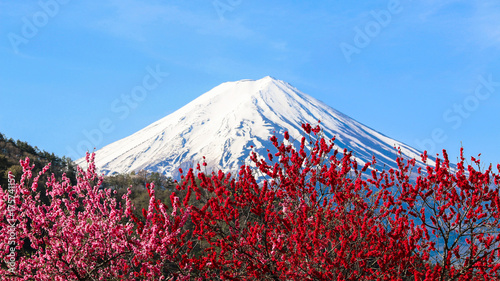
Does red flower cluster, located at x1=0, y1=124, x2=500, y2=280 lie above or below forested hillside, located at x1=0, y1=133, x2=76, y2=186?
below

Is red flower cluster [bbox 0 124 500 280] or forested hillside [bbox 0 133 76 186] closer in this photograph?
red flower cluster [bbox 0 124 500 280]

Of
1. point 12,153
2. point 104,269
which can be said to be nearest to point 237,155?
point 12,153

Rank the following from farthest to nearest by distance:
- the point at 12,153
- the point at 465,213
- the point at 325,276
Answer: the point at 12,153 < the point at 465,213 < the point at 325,276

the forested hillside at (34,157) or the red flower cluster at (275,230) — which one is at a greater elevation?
the forested hillside at (34,157)

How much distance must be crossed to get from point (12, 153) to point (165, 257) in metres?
36.3

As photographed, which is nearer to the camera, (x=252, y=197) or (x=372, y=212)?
(x=252, y=197)

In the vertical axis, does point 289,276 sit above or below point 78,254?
above

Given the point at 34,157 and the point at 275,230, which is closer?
the point at 275,230

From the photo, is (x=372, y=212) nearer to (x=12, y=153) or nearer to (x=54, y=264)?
(x=54, y=264)

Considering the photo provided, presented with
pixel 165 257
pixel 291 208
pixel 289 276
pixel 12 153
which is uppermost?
pixel 12 153

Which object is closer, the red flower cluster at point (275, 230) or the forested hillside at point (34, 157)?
the red flower cluster at point (275, 230)

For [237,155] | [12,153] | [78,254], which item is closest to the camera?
[78,254]

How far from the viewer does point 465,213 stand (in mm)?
6793

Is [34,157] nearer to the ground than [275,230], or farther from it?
farther from it
